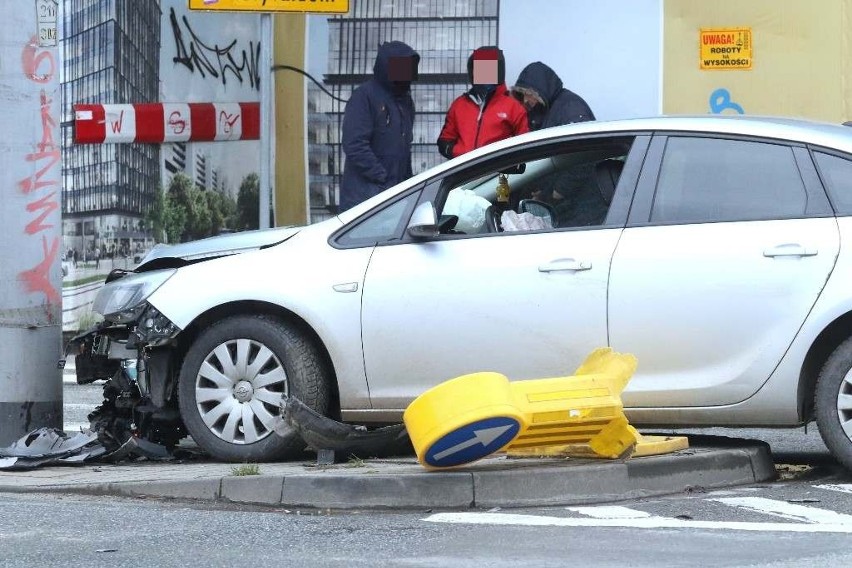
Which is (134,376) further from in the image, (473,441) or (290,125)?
(290,125)

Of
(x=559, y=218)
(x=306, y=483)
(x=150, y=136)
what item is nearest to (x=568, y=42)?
(x=150, y=136)

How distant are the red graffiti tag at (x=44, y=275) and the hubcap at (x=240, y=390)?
1.24 meters

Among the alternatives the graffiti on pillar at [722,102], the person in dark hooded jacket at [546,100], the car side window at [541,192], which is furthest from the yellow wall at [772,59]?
the car side window at [541,192]

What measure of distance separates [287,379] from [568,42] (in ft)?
21.8

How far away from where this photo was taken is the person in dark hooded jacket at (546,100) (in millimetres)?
12383

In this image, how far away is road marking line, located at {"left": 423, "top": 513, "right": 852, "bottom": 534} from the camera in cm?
663

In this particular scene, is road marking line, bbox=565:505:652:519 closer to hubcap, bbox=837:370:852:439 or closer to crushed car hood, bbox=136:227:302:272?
hubcap, bbox=837:370:852:439

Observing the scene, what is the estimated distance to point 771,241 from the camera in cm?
766

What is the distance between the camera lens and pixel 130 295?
28.0ft

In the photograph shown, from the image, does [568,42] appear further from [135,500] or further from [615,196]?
[135,500]

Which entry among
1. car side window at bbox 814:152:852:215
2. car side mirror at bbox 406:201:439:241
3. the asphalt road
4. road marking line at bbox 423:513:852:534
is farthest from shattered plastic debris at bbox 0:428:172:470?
car side window at bbox 814:152:852:215

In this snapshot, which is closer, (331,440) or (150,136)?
(331,440)

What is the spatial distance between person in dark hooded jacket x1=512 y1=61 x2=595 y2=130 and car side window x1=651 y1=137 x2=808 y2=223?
14.1ft

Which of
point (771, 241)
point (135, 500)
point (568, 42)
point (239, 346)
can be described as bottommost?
point (135, 500)
